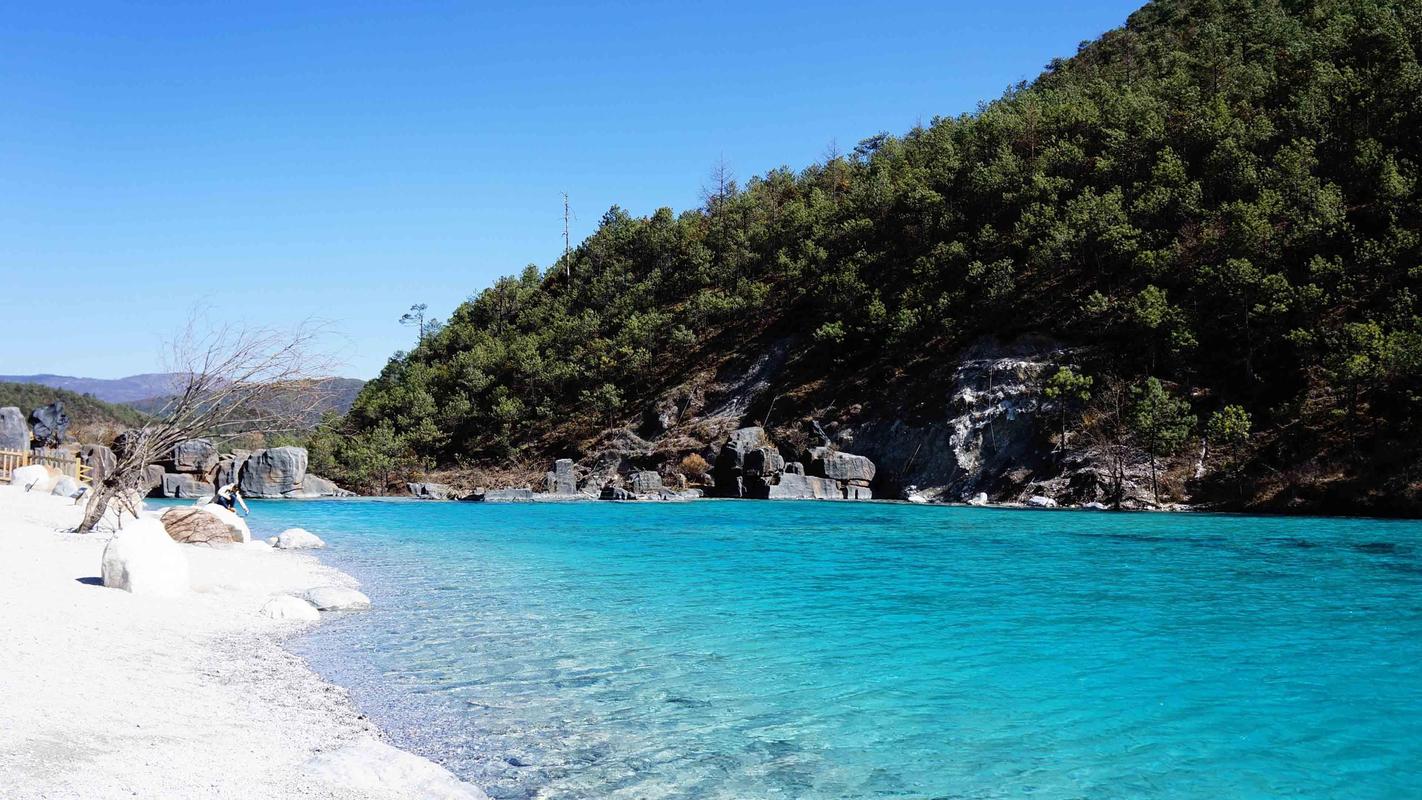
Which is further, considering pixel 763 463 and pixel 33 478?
pixel 763 463

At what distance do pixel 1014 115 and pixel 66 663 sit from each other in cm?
6875

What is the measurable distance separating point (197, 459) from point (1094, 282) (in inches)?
2048

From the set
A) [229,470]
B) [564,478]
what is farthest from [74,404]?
[564,478]

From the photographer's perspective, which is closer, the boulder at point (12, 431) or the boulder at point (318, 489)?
the boulder at point (12, 431)

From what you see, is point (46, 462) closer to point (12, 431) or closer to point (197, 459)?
point (12, 431)

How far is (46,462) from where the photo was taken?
39250mm

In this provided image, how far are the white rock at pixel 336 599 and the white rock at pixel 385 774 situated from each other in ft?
22.9

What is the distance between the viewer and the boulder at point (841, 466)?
4694cm

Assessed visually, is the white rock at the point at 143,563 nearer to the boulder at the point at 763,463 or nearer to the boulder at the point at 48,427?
the boulder at the point at 763,463

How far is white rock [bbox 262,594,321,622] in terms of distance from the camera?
11180 millimetres

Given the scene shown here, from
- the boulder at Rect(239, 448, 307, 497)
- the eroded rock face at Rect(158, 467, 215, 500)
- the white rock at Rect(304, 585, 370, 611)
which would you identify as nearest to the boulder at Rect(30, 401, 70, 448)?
the eroded rock face at Rect(158, 467, 215, 500)

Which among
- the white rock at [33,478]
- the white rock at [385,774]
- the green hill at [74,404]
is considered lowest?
the white rock at [385,774]

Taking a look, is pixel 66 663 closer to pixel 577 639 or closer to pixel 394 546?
pixel 577 639

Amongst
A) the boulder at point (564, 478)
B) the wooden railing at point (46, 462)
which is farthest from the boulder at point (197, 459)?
the boulder at point (564, 478)
